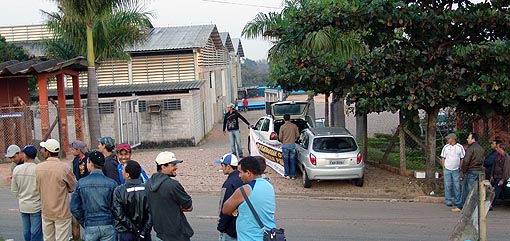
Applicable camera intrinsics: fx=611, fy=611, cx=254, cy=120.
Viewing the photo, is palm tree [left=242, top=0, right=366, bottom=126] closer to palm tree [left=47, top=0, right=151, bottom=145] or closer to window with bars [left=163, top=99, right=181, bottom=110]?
palm tree [left=47, top=0, right=151, bottom=145]

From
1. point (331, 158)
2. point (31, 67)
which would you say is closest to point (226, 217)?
point (331, 158)

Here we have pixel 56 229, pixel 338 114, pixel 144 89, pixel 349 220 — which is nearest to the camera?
pixel 56 229

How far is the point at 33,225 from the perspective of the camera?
8.46 meters

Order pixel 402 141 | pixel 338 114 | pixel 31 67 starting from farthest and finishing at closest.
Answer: pixel 338 114 < pixel 31 67 < pixel 402 141

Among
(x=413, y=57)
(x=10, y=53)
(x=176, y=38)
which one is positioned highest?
(x=176, y=38)

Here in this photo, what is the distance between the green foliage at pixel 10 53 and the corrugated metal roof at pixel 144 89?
2368mm

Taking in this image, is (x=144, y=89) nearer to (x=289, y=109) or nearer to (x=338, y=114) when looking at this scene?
(x=338, y=114)

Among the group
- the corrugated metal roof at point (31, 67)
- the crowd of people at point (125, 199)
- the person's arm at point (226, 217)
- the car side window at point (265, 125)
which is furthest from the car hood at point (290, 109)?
the person's arm at point (226, 217)

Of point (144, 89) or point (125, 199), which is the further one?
point (144, 89)

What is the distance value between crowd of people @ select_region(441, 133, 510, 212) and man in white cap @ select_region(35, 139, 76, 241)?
8.22 metres

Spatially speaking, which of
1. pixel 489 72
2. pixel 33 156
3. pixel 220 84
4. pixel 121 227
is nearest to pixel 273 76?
pixel 489 72

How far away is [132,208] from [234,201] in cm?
141

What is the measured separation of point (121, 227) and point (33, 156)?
86.6 inches

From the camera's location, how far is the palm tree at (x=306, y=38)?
50.2 ft
